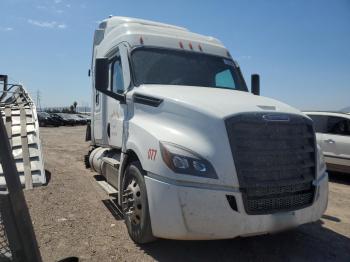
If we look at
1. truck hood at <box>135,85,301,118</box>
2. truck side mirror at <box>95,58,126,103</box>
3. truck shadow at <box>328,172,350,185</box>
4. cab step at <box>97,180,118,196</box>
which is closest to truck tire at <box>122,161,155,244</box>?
cab step at <box>97,180,118,196</box>

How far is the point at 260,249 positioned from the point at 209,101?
1.94 meters

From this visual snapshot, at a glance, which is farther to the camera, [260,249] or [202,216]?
[260,249]

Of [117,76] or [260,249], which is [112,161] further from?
[260,249]

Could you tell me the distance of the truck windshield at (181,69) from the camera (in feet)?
17.8

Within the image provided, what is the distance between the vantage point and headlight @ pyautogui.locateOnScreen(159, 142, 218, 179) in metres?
3.75

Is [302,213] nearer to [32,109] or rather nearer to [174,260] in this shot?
[174,260]

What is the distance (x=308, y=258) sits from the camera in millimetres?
4379

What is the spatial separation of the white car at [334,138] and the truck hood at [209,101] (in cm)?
566

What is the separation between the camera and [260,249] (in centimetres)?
457

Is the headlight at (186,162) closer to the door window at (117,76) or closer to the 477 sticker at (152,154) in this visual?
the 477 sticker at (152,154)

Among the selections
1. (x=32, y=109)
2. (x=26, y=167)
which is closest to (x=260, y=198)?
(x=26, y=167)

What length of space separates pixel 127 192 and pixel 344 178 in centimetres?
780

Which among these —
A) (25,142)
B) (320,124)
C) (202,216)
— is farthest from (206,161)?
(320,124)

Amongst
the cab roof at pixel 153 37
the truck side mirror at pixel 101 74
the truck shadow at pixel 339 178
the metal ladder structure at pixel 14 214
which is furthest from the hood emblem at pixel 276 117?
the truck shadow at pixel 339 178
